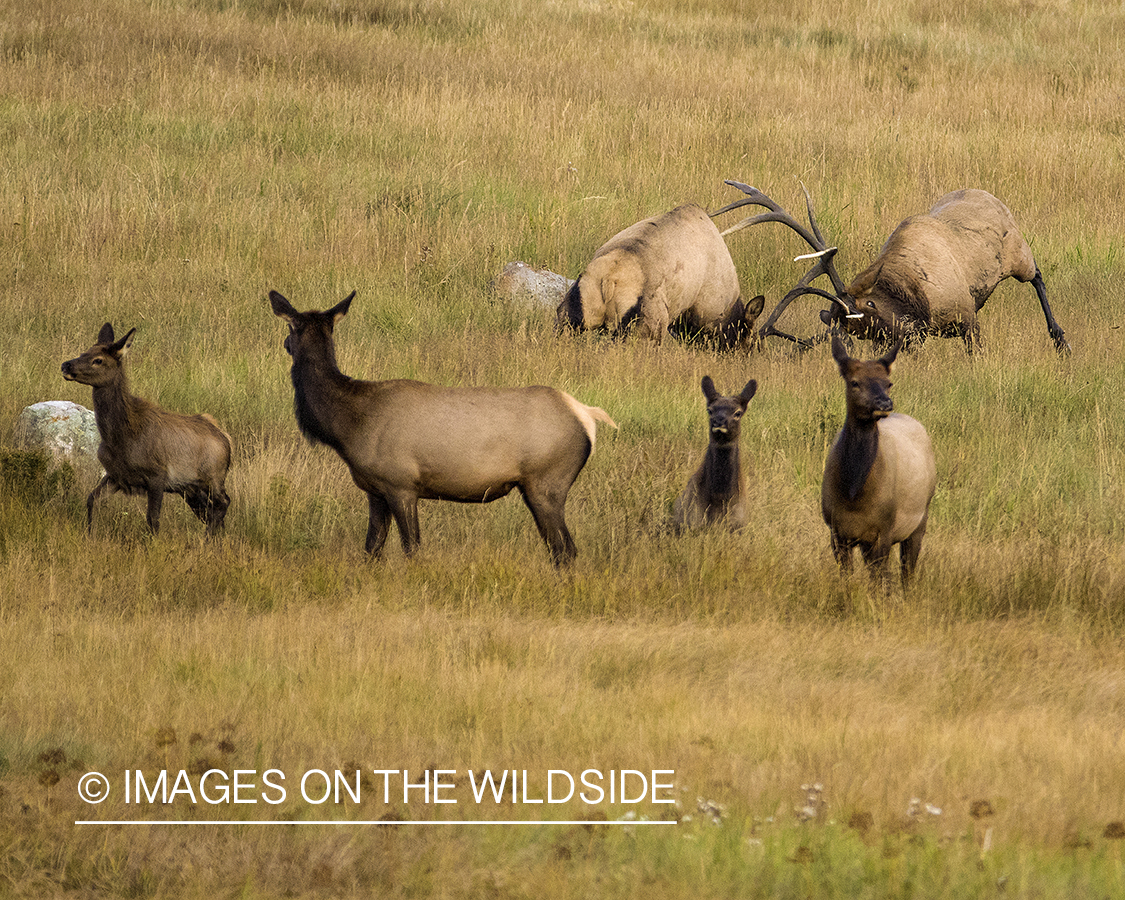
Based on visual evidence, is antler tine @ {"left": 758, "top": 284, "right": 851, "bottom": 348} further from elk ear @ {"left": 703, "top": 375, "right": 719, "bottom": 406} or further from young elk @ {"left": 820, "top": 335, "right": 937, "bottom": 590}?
young elk @ {"left": 820, "top": 335, "right": 937, "bottom": 590}

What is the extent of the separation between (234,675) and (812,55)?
824 inches

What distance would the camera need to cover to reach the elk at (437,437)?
7.12 metres

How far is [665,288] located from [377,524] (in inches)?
240

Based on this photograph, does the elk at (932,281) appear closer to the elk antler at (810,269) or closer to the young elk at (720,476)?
the elk antler at (810,269)

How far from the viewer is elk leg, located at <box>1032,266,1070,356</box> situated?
1315 centimetres

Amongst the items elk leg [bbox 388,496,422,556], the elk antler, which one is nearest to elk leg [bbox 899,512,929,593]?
elk leg [bbox 388,496,422,556]

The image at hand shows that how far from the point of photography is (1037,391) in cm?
1123

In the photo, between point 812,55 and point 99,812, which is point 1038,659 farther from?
point 812,55

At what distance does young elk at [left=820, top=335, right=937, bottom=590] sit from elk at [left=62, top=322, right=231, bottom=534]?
12.4 ft

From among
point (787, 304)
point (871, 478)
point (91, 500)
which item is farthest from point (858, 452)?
point (787, 304)

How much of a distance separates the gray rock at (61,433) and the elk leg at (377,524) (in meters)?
2.83

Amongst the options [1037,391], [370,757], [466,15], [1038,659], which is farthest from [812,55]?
[370,757]

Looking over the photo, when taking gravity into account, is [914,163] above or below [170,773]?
above

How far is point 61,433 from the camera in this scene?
9.50 metres
